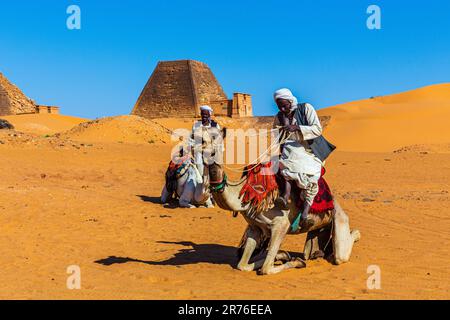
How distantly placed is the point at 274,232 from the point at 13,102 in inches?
2818

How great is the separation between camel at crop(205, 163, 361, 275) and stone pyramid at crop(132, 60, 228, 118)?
6645cm

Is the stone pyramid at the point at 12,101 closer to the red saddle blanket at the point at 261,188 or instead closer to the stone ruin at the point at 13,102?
the stone ruin at the point at 13,102

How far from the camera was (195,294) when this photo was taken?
18.1 ft

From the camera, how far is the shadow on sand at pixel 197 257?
711 cm

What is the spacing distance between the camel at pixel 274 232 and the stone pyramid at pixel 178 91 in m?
66.5

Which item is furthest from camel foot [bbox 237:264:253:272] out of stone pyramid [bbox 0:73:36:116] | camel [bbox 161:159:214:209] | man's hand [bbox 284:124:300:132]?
stone pyramid [bbox 0:73:36:116]

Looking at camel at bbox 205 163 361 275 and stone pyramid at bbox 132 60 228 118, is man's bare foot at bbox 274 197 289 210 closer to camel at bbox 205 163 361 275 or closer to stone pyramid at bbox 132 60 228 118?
camel at bbox 205 163 361 275

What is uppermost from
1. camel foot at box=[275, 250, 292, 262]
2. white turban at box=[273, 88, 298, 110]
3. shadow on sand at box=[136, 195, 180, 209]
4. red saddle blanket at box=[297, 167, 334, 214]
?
white turban at box=[273, 88, 298, 110]

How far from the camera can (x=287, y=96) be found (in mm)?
6352

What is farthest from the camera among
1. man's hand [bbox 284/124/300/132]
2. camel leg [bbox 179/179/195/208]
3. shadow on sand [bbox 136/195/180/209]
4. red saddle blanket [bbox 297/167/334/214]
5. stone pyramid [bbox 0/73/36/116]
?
stone pyramid [bbox 0/73/36/116]

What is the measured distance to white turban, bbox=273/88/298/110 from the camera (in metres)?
6.35

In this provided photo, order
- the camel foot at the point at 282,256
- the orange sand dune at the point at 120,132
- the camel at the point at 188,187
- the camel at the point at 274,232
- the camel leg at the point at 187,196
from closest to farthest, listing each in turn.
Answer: the camel at the point at 274,232 < the camel foot at the point at 282,256 < the camel at the point at 188,187 < the camel leg at the point at 187,196 < the orange sand dune at the point at 120,132

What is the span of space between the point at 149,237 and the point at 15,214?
9.95 feet

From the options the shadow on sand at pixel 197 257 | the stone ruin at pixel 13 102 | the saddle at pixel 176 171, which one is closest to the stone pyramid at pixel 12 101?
the stone ruin at pixel 13 102
